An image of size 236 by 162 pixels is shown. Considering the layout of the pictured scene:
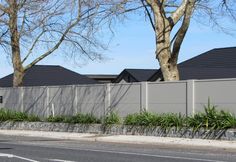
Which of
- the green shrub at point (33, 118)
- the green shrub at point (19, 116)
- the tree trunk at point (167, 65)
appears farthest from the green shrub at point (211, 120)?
the green shrub at point (19, 116)

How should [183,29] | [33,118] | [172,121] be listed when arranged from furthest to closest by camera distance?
[33,118] < [183,29] < [172,121]

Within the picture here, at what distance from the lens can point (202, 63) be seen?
46406mm

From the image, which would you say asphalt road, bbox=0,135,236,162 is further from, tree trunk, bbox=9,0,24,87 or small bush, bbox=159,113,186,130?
tree trunk, bbox=9,0,24,87

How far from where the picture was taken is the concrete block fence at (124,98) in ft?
68.9

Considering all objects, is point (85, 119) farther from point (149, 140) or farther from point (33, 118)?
point (149, 140)

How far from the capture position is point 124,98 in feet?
82.0

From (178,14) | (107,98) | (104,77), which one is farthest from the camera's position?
(104,77)

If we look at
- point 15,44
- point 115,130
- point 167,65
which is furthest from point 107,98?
point 15,44

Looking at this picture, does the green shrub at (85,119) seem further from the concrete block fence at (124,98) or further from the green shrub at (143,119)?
the green shrub at (143,119)

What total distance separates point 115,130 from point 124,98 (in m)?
1.66

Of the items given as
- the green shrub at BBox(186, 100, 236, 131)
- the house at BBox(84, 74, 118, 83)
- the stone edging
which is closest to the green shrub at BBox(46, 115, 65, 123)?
the stone edging

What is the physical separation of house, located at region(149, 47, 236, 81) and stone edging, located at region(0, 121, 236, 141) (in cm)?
1296

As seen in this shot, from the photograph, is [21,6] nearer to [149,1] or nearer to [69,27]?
[69,27]

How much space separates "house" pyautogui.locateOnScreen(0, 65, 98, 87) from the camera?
51.2m
